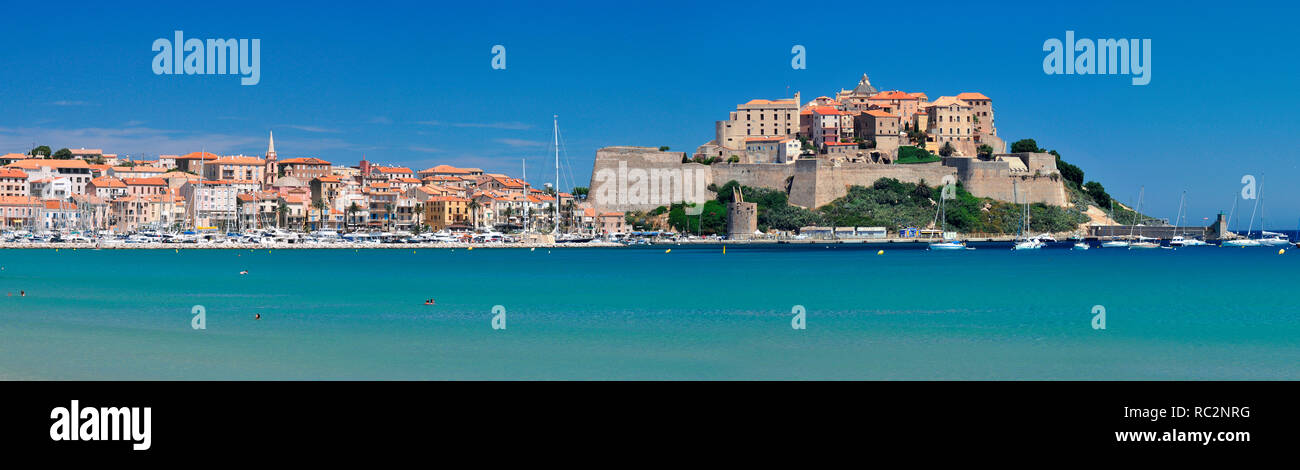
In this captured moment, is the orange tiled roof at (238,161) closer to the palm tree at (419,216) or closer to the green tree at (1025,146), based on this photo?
the palm tree at (419,216)

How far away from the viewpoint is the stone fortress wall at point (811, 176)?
58.8 metres

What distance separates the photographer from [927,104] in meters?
65.8

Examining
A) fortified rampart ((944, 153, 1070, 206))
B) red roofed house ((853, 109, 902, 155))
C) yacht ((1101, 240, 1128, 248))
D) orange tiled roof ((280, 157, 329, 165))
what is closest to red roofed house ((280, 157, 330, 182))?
orange tiled roof ((280, 157, 329, 165))

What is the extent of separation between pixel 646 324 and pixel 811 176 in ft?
139

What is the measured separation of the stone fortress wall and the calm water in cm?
2466

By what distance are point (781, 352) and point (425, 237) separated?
48109 millimetres

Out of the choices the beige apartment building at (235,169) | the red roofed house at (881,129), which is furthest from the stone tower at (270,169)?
the red roofed house at (881,129)

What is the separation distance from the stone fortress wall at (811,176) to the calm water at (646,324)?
2466 centimetres

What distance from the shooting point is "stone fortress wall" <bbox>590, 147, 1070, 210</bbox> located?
5884 cm

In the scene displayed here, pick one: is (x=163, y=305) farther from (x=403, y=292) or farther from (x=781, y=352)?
(x=781, y=352)

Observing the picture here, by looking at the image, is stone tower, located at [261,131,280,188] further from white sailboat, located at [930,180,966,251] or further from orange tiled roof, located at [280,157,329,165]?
white sailboat, located at [930,180,966,251]

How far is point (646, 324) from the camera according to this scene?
1691 centimetres

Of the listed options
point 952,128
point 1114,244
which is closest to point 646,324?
point 1114,244
